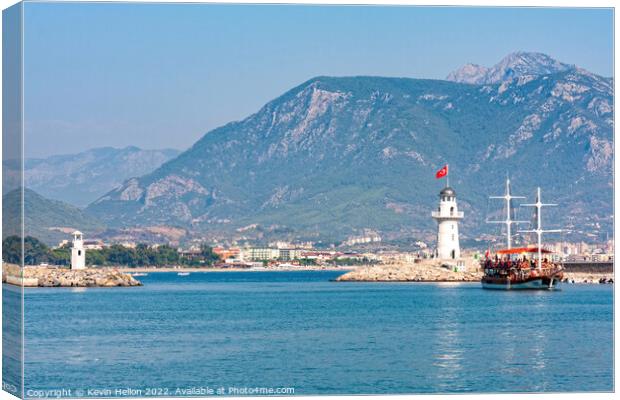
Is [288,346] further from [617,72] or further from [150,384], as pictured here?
[617,72]

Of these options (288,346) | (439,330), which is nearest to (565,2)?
(288,346)

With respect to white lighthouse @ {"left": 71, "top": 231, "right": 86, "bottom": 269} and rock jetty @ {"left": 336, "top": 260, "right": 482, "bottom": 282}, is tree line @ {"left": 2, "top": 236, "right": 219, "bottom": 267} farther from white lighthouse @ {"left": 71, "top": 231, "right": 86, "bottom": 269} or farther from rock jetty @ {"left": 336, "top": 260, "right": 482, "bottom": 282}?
rock jetty @ {"left": 336, "top": 260, "right": 482, "bottom": 282}

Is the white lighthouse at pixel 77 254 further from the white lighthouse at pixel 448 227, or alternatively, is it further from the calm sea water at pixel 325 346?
the calm sea water at pixel 325 346

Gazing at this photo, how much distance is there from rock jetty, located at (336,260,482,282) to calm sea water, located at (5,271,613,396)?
3892 cm

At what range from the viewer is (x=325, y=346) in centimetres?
4209

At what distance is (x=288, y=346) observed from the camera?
42.4m

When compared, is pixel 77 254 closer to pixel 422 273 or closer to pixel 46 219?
pixel 422 273

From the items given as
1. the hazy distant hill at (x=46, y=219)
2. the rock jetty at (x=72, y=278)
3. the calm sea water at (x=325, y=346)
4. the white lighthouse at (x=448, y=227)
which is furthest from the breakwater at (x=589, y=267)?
the hazy distant hill at (x=46, y=219)

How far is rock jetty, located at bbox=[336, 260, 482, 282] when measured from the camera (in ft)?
367

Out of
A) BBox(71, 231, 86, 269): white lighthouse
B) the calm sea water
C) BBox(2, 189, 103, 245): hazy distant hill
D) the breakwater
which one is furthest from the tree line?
the breakwater

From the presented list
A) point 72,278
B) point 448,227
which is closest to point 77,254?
point 72,278

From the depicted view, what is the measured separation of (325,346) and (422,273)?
7293cm

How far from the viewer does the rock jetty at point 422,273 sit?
111750 mm

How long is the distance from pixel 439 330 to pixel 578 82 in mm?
141276
